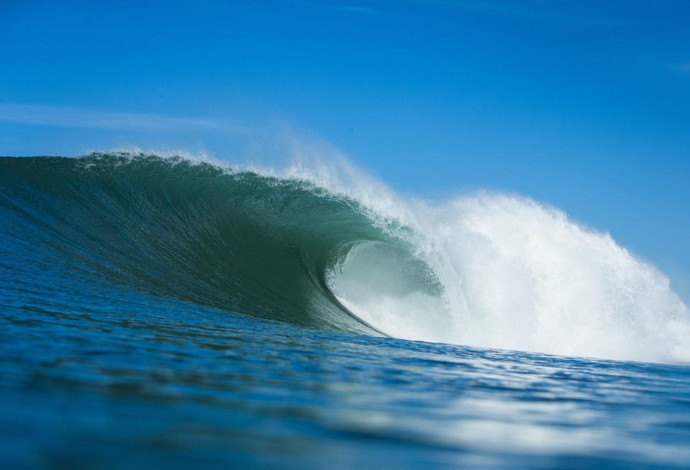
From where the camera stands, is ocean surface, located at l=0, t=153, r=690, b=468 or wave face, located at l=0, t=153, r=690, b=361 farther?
wave face, located at l=0, t=153, r=690, b=361

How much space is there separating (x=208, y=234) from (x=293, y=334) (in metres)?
6.33

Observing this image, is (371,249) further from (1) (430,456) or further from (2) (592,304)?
(1) (430,456)

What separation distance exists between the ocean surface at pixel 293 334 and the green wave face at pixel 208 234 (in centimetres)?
5

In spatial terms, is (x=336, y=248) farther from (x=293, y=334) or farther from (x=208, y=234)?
(x=293, y=334)

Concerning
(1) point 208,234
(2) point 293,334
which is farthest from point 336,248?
(2) point 293,334

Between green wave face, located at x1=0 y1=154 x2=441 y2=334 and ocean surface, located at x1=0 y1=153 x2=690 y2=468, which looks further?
green wave face, located at x1=0 y1=154 x2=441 y2=334

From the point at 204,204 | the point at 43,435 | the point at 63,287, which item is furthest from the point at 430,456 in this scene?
the point at 204,204

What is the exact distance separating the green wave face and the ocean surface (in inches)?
2.1

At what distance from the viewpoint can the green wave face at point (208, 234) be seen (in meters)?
9.38

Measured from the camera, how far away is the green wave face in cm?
938

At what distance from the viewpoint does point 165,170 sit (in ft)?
49.5

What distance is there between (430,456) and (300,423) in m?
0.53

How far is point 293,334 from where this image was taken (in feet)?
20.6

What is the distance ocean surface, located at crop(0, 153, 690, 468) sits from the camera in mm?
2047
